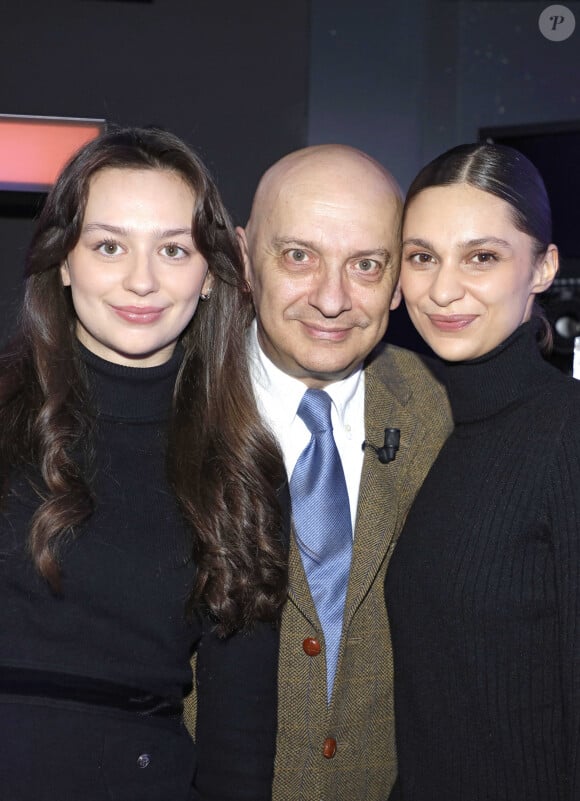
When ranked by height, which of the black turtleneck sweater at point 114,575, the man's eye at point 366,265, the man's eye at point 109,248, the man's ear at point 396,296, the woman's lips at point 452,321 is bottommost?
the black turtleneck sweater at point 114,575

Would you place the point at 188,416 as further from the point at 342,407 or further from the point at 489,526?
the point at 489,526

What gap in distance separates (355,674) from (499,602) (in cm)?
44

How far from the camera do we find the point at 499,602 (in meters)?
1.88

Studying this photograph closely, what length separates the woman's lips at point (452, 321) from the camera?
2.07 metres

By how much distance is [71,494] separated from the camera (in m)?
1.87

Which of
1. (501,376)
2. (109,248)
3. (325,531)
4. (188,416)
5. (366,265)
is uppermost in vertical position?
(109,248)

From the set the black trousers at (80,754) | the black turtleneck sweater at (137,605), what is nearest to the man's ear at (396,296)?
the black turtleneck sweater at (137,605)

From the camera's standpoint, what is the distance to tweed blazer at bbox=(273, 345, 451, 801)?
7.02 feet

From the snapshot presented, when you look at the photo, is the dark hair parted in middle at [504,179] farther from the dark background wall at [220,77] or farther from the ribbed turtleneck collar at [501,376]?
the dark background wall at [220,77]

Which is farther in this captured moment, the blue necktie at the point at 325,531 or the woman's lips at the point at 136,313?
the blue necktie at the point at 325,531

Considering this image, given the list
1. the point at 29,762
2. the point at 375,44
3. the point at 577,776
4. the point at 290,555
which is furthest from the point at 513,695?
the point at 375,44

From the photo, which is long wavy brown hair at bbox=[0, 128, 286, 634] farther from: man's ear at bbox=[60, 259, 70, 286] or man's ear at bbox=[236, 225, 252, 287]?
man's ear at bbox=[236, 225, 252, 287]

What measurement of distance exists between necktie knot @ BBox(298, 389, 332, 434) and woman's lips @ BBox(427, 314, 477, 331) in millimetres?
359

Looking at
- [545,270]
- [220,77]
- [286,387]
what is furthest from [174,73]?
[545,270]
